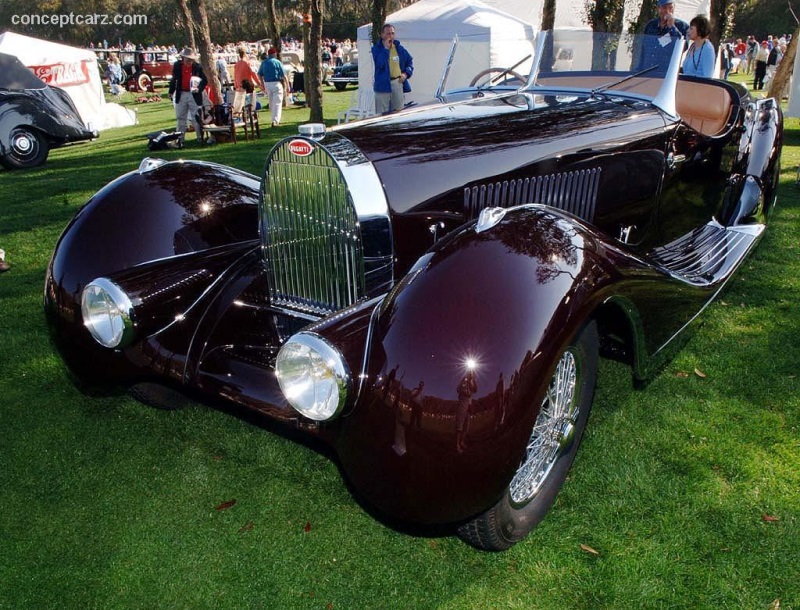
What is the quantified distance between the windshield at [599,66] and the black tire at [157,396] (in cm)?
274

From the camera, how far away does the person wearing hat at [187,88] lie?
523 inches

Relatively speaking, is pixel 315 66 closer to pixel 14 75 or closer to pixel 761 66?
pixel 14 75

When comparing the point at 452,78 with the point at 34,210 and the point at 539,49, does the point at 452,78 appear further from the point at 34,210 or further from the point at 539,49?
the point at 539,49

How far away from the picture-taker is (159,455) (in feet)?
10.6

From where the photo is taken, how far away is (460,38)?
16.1 meters

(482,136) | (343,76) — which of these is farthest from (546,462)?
(343,76)

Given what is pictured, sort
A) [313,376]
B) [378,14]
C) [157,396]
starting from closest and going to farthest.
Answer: [313,376] < [157,396] < [378,14]

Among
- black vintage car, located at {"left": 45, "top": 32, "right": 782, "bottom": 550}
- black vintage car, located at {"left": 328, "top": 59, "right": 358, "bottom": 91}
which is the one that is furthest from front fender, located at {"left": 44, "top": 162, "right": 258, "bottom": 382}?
black vintage car, located at {"left": 328, "top": 59, "right": 358, "bottom": 91}

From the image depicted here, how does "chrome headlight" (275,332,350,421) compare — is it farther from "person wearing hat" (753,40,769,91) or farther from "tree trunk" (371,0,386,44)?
"person wearing hat" (753,40,769,91)

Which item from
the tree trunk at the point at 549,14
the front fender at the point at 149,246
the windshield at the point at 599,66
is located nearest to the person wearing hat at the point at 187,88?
the tree trunk at the point at 549,14

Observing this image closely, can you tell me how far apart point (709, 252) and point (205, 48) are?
12894mm

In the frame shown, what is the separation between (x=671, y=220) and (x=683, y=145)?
0.49 metres

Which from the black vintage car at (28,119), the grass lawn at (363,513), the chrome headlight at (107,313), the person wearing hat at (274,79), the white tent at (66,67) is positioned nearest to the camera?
the grass lawn at (363,513)

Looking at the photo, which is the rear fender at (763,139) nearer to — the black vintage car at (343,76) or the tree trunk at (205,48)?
the tree trunk at (205,48)
